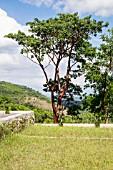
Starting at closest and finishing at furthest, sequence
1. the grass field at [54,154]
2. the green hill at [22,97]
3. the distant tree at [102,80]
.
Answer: the grass field at [54,154]
the distant tree at [102,80]
the green hill at [22,97]

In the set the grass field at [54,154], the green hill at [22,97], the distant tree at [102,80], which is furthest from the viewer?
the green hill at [22,97]

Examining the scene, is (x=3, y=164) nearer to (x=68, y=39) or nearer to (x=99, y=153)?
(x=99, y=153)

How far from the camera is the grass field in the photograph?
6320 millimetres

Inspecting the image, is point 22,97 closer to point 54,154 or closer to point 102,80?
point 102,80

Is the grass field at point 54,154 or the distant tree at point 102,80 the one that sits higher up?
the distant tree at point 102,80

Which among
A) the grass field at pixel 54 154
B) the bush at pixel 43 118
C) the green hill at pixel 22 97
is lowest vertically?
the grass field at pixel 54 154

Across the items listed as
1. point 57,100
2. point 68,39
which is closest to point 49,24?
point 68,39

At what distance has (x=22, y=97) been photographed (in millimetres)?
37812

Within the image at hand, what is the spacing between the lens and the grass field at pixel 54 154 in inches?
249

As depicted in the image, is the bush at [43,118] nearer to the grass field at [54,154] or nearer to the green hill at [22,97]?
the grass field at [54,154]

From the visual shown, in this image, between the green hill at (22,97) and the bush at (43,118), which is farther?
the green hill at (22,97)

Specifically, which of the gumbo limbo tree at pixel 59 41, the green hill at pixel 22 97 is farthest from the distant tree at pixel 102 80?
the green hill at pixel 22 97

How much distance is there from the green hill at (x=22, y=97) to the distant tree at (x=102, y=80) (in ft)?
45.2

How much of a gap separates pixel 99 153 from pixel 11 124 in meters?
4.56
